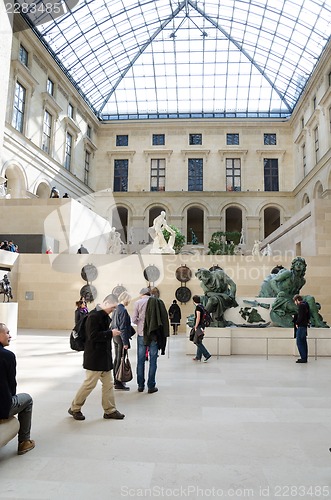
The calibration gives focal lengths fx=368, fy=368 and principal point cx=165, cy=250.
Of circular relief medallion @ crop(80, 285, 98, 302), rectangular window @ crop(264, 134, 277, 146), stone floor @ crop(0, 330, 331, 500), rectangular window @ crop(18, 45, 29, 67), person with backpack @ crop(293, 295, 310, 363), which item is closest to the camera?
stone floor @ crop(0, 330, 331, 500)

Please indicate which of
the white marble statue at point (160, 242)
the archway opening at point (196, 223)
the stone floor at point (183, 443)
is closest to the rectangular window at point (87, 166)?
the archway opening at point (196, 223)

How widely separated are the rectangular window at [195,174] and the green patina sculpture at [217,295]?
31.8 m

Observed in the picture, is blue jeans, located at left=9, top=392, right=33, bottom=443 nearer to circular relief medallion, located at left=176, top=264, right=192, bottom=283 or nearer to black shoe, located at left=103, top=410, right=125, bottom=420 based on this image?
black shoe, located at left=103, top=410, right=125, bottom=420

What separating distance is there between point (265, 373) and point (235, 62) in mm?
41072

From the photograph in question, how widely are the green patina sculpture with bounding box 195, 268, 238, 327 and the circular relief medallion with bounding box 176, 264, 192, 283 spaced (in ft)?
22.5

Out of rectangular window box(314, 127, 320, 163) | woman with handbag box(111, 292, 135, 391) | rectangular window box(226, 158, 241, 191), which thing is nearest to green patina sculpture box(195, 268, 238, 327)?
woman with handbag box(111, 292, 135, 391)

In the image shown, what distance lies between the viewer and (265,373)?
6855mm

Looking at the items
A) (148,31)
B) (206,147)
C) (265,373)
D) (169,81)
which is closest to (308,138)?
(206,147)

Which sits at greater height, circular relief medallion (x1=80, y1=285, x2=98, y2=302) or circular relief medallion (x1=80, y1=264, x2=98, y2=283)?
circular relief medallion (x1=80, y1=264, x2=98, y2=283)

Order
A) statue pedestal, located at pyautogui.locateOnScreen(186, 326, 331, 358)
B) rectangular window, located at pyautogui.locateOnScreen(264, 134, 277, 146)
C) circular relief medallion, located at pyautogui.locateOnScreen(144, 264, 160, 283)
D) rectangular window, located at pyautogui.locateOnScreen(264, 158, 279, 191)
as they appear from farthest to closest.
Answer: rectangular window, located at pyautogui.locateOnScreen(264, 134, 277, 146) < rectangular window, located at pyautogui.locateOnScreen(264, 158, 279, 191) < circular relief medallion, located at pyautogui.locateOnScreen(144, 264, 160, 283) < statue pedestal, located at pyautogui.locateOnScreen(186, 326, 331, 358)

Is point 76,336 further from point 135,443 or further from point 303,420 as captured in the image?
point 303,420

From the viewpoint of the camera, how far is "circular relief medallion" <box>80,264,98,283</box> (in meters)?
16.7

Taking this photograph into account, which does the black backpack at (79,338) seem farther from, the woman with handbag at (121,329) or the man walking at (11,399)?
the woman with handbag at (121,329)

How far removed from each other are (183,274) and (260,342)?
7782 millimetres
